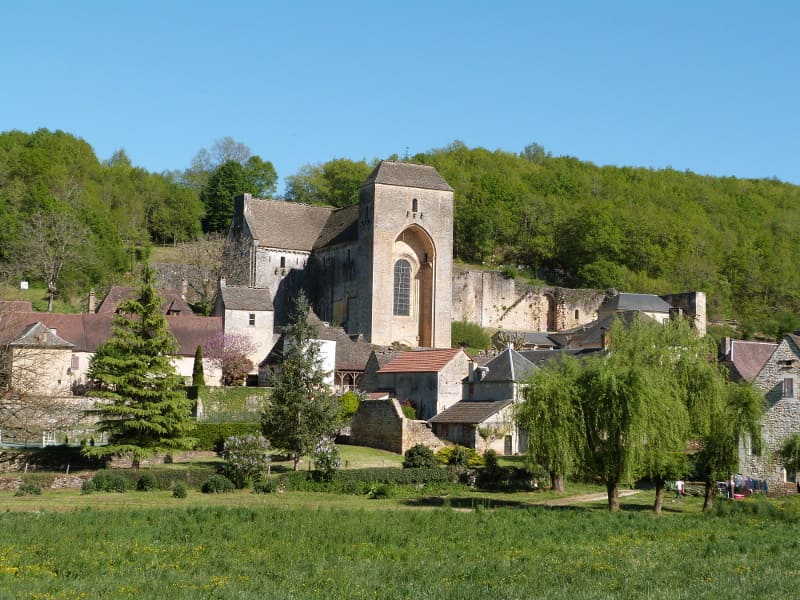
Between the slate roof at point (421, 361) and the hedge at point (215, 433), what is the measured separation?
27.7 ft

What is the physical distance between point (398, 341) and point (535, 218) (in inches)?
1452

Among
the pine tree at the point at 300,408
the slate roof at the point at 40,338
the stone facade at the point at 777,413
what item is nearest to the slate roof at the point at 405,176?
the slate roof at the point at 40,338

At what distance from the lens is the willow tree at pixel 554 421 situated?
29047 mm

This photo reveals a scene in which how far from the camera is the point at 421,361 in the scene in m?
46.6

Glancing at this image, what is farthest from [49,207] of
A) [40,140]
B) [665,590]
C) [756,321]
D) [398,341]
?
[665,590]

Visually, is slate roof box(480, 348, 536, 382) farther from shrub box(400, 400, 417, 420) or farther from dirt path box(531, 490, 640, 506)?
dirt path box(531, 490, 640, 506)

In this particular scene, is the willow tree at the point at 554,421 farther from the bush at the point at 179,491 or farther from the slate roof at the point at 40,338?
the slate roof at the point at 40,338

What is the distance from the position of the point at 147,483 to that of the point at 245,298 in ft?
82.5

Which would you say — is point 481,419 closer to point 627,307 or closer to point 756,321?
point 627,307

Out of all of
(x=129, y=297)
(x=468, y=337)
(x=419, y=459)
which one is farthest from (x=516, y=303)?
(x=419, y=459)

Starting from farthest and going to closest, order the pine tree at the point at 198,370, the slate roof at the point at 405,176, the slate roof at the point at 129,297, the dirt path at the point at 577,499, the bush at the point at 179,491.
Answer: the slate roof at the point at 405,176
the slate roof at the point at 129,297
the pine tree at the point at 198,370
the dirt path at the point at 577,499
the bush at the point at 179,491

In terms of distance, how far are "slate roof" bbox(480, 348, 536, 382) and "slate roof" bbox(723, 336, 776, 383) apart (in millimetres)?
10597

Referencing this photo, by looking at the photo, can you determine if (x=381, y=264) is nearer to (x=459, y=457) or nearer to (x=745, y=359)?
(x=745, y=359)

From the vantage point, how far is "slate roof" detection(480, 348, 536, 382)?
42.5 meters
